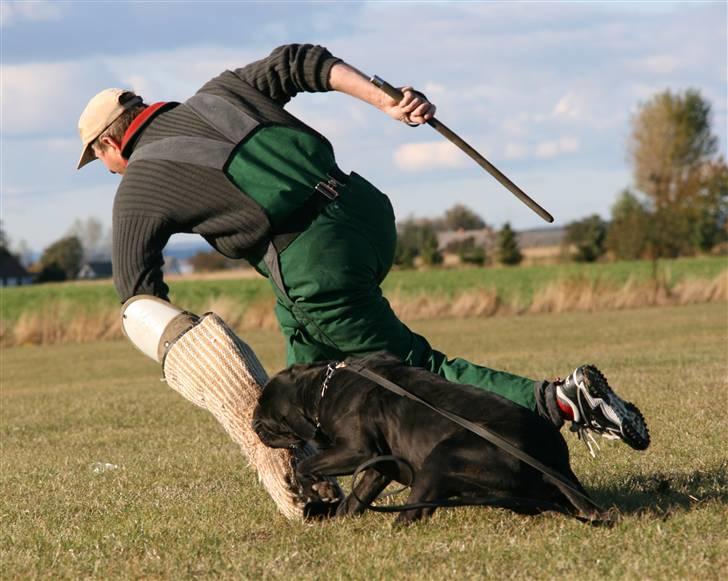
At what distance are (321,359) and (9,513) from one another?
5.72 ft

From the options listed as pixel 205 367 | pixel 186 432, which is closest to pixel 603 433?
pixel 205 367

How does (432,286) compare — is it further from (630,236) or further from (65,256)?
(65,256)

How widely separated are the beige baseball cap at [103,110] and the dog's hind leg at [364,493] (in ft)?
6.04

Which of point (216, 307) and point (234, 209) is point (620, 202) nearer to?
point (216, 307)

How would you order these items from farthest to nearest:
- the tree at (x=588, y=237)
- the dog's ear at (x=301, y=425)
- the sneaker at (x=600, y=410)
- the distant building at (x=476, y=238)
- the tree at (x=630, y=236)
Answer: the distant building at (x=476, y=238)
the tree at (x=588, y=237)
the tree at (x=630, y=236)
the dog's ear at (x=301, y=425)
the sneaker at (x=600, y=410)

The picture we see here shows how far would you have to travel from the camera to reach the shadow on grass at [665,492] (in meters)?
4.80

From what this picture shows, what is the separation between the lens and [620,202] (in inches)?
3477

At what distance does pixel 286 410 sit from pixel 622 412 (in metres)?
1.34

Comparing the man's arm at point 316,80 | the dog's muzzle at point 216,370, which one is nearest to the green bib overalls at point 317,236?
the man's arm at point 316,80

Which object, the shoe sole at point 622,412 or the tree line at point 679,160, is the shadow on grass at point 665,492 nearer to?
the shoe sole at point 622,412

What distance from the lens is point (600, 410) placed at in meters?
4.55

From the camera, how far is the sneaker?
4.55 m

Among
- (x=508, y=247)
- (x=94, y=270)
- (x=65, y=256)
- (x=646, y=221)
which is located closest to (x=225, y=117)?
(x=646, y=221)

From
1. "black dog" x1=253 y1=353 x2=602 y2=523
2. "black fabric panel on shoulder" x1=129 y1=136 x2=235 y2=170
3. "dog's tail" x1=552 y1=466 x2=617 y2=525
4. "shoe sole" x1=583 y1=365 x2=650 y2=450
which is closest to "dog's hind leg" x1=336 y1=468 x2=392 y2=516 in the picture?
"black dog" x1=253 y1=353 x2=602 y2=523
